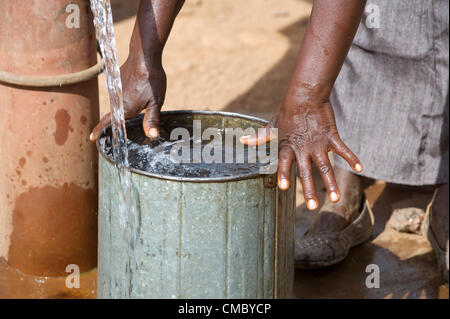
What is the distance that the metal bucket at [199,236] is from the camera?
5.96 ft

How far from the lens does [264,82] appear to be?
15.5 ft

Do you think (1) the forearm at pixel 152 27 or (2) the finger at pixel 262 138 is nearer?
(2) the finger at pixel 262 138

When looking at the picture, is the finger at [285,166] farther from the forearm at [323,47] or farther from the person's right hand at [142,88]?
the person's right hand at [142,88]

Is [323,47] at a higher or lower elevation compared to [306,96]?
higher

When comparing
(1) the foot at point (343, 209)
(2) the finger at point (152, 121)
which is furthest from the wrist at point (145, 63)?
(1) the foot at point (343, 209)

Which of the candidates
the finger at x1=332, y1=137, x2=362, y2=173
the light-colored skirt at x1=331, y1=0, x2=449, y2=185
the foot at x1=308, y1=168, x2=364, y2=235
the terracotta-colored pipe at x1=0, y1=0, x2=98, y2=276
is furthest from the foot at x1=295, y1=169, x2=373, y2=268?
the finger at x1=332, y1=137, x2=362, y2=173

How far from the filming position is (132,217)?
1875 mm

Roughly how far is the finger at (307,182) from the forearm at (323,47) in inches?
6.5

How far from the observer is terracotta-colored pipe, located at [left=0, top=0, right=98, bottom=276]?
94.4 inches

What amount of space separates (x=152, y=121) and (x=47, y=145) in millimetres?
537

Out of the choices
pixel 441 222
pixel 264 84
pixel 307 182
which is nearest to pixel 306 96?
pixel 307 182

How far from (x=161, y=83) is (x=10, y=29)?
1.82 feet

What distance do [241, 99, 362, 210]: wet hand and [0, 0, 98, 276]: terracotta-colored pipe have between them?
827mm

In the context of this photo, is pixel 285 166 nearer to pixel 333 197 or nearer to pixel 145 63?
pixel 333 197
